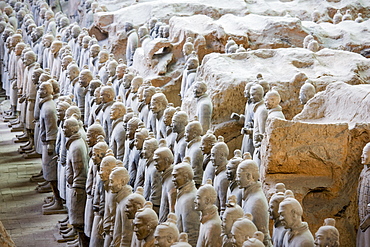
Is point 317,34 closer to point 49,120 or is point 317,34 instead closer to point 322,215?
point 49,120

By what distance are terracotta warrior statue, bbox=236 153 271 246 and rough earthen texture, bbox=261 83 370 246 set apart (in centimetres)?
66

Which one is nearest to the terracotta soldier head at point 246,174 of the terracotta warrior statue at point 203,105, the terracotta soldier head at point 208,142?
the terracotta soldier head at point 208,142

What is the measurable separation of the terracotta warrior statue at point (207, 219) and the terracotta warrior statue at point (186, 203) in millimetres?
343

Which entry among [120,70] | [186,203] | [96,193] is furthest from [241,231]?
[120,70]

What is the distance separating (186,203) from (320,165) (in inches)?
50.8

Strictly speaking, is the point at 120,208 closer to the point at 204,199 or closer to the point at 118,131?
the point at 204,199

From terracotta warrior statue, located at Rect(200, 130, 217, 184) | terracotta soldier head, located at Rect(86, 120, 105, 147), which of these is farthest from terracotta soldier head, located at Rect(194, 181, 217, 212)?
terracotta soldier head, located at Rect(86, 120, 105, 147)

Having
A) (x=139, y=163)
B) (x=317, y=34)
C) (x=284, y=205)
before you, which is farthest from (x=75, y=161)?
(x=317, y=34)

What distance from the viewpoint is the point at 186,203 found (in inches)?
208

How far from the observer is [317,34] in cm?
1050

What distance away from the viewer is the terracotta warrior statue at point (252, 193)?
16.8 ft

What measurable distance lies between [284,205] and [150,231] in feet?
2.94

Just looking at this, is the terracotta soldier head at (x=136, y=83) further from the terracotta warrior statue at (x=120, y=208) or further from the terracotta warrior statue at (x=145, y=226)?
the terracotta warrior statue at (x=145, y=226)

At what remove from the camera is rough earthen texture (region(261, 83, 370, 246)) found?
229 inches
